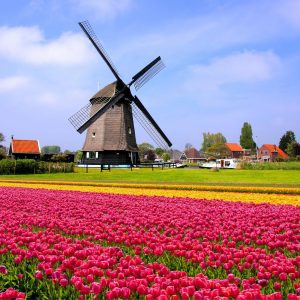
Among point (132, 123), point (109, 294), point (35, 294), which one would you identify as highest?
point (132, 123)

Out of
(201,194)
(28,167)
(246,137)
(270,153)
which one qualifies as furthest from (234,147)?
(201,194)

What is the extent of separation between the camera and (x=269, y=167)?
5181cm

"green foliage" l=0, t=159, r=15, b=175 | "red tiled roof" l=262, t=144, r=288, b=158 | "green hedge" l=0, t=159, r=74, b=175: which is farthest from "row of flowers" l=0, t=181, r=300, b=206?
"red tiled roof" l=262, t=144, r=288, b=158

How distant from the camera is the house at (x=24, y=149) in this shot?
7456cm

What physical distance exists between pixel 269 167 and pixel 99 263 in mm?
49543

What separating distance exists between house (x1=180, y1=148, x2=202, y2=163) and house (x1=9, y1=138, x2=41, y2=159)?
69.9m

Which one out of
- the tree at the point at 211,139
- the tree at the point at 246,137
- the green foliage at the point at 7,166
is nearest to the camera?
the green foliage at the point at 7,166

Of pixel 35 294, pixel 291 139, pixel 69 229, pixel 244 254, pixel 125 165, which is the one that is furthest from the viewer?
pixel 291 139

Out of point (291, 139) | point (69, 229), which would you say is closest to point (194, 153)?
point (291, 139)

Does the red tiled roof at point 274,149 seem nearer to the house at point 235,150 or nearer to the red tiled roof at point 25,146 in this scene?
the house at point 235,150

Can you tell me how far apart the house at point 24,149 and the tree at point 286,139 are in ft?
263

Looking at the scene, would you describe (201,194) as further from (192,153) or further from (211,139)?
(211,139)

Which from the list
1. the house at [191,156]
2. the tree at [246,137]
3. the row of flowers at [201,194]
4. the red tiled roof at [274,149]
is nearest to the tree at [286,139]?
the red tiled roof at [274,149]

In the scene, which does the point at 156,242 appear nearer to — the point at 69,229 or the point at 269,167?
the point at 69,229
